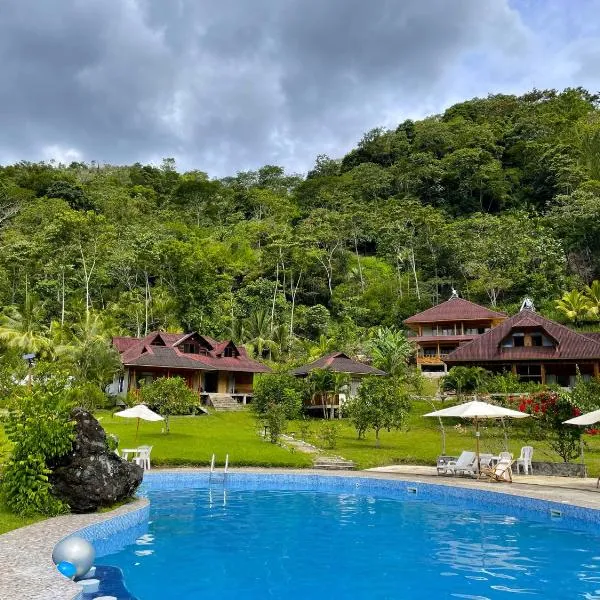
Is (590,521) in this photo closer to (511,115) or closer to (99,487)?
(99,487)

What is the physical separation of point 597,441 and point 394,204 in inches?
1738

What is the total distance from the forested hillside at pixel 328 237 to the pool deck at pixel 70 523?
24.0 meters

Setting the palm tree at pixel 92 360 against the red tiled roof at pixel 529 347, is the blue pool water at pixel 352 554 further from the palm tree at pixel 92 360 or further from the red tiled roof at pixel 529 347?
the red tiled roof at pixel 529 347

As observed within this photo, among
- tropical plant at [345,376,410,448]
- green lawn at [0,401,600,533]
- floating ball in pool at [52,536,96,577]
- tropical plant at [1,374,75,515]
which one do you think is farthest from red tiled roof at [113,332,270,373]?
floating ball in pool at [52,536,96,577]

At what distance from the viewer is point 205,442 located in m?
21.4

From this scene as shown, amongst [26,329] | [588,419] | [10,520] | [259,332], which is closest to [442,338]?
[259,332]

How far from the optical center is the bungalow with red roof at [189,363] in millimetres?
34750

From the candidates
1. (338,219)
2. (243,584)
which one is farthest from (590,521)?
(338,219)

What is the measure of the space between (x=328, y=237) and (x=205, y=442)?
3902 centimetres

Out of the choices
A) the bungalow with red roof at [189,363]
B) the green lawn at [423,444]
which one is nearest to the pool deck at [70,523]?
the green lawn at [423,444]

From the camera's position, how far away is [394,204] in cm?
6372

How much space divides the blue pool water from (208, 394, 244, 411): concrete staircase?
67.3 ft

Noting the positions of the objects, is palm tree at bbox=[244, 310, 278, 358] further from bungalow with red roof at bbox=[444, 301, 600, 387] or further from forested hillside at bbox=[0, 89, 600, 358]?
bungalow with red roof at bbox=[444, 301, 600, 387]

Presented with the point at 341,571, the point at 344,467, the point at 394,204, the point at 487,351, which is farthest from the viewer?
the point at 394,204
